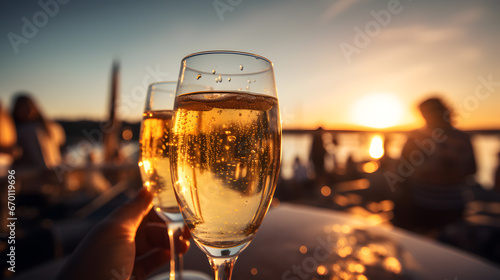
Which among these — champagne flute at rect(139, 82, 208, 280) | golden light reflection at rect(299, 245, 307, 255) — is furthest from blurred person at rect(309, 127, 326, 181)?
champagne flute at rect(139, 82, 208, 280)

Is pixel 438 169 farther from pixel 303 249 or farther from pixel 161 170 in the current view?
pixel 161 170

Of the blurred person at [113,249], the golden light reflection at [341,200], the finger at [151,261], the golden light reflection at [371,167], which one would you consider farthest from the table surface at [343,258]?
the golden light reflection at [371,167]

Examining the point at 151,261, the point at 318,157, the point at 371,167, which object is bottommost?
the point at 371,167

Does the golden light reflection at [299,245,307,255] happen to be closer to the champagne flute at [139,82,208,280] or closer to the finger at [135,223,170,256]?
the champagne flute at [139,82,208,280]

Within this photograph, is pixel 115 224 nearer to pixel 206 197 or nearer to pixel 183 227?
pixel 183 227

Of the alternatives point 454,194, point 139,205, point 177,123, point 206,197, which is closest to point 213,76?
point 177,123

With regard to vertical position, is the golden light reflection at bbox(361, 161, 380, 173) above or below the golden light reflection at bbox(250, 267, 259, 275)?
below

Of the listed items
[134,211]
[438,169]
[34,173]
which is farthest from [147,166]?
[438,169]
